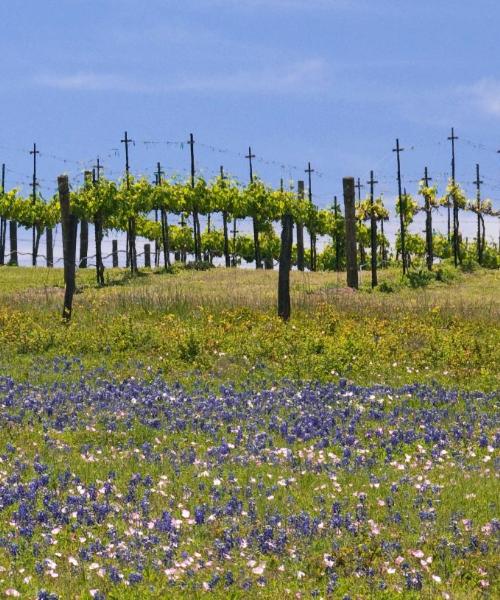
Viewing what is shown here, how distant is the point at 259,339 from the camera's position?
803 inches

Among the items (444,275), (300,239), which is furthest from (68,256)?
(300,239)

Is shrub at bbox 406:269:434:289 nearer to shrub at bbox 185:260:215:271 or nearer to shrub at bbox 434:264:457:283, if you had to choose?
shrub at bbox 434:264:457:283

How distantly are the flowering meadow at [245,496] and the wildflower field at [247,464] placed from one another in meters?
0.02

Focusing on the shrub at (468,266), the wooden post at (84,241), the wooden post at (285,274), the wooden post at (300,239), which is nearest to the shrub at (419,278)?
the shrub at (468,266)

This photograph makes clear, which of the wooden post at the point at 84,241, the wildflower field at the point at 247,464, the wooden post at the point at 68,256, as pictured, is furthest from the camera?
the wooden post at the point at 84,241

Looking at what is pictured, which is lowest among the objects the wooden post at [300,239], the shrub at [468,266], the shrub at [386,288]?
the shrub at [386,288]

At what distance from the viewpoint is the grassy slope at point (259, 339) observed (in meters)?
17.6

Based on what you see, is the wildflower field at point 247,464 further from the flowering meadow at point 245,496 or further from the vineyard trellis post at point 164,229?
the vineyard trellis post at point 164,229

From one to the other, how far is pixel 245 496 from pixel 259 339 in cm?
1127

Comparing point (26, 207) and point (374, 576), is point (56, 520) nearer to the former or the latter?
point (374, 576)

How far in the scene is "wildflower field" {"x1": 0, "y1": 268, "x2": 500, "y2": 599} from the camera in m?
7.37

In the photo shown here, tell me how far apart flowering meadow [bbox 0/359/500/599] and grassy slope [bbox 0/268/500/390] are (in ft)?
10.7

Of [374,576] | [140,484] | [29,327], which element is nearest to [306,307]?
[29,327]

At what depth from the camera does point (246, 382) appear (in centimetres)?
1628
